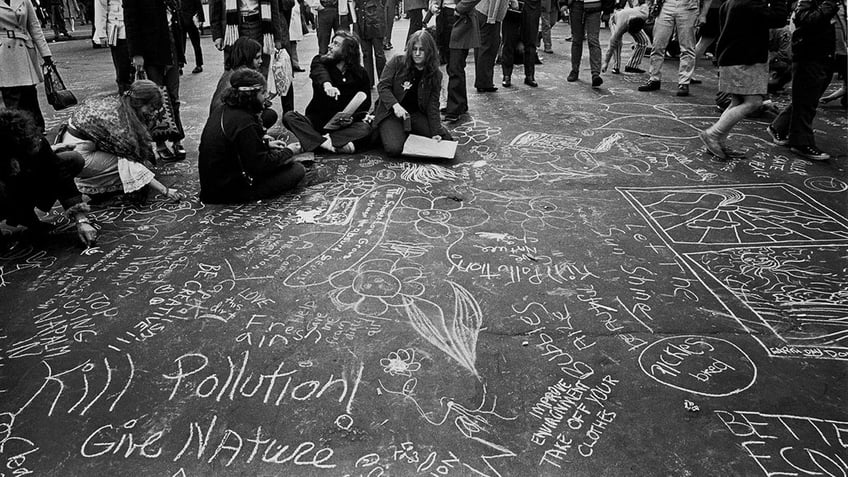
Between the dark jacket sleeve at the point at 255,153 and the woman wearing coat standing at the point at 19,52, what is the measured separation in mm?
1841

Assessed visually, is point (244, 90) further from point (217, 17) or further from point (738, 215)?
point (738, 215)

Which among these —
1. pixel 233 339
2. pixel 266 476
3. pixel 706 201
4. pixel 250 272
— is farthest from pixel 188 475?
pixel 706 201

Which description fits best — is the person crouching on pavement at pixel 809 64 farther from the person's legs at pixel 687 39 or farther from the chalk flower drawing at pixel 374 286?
the chalk flower drawing at pixel 374 286

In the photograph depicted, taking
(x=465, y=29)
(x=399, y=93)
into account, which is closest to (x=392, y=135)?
(x=399, y=93)

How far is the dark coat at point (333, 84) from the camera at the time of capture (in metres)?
5.78

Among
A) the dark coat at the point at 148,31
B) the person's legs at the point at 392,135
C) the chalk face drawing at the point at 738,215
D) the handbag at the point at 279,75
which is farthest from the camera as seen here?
the handbag at the point at 279,75

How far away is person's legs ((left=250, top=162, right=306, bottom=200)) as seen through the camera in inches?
178

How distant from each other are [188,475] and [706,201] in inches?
156

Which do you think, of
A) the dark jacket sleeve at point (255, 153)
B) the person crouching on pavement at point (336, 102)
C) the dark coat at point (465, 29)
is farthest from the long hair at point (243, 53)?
the dark coat at point (465, 29)

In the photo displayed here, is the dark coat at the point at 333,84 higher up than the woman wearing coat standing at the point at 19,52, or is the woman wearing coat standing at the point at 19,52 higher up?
the woman wearing coat standing at the point at 19,52

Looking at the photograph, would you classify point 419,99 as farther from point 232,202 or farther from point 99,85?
point 99,85

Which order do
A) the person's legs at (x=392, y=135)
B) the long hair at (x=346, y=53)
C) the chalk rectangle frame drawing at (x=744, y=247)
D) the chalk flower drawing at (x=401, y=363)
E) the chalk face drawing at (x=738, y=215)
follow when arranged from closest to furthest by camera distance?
the chalk flower drawing at (x=401, y=363) < the chalk rectangle frame drawing at (x=744, y=247) < the chalk face drawing at (x=738, y=215) < the person's legs at (x=392, y=135) < the long hair at (x=346, y=53)

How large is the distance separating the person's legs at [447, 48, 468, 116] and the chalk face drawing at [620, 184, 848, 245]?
2.71m

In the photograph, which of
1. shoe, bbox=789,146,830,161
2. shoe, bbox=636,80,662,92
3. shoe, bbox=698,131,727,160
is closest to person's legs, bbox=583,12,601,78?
shoe, bbox=636,80,662,92
